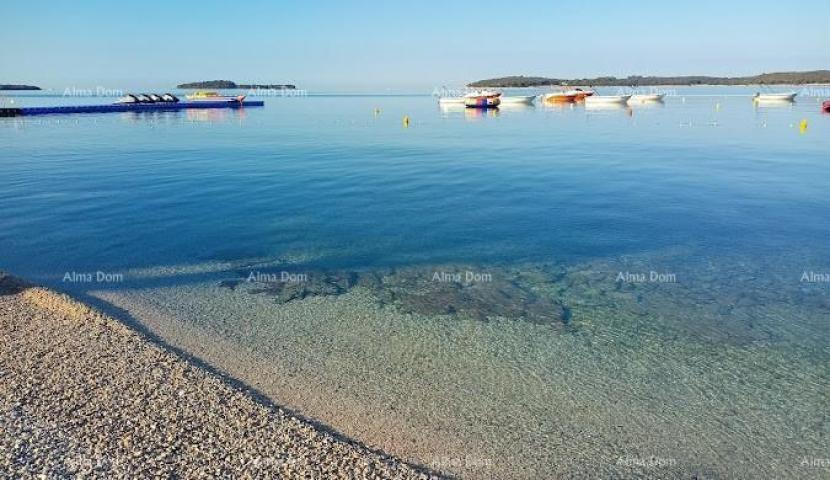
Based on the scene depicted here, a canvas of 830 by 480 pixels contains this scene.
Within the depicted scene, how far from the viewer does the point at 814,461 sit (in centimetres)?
659

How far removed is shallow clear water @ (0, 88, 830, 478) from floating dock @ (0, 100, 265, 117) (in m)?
48.7

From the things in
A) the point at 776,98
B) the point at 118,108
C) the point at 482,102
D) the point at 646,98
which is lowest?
the point at 118,108

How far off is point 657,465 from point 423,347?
418 centimetres

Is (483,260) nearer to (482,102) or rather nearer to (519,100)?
(482,102)

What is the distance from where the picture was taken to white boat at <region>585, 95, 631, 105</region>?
10081cm

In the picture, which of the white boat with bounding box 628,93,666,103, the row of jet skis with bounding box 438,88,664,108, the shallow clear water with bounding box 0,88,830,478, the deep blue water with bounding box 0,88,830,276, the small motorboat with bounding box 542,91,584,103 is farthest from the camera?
Answer: the small motorboat with bounding box 542,91,584,103

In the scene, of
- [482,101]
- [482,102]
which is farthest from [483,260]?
[482,101]

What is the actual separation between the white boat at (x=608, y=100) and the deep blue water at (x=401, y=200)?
59.6 m

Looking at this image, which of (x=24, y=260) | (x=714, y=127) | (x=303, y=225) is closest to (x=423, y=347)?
(x=303, y=225)

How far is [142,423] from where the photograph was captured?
6492 millimetres

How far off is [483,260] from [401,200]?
26.9ft

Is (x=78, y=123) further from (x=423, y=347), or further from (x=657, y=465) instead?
(x=657, y=465)

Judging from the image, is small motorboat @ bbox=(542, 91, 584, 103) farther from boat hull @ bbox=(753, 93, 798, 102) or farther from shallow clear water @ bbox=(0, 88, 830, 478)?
shallow clear water @ bbox=(0, 88, 830, 478)

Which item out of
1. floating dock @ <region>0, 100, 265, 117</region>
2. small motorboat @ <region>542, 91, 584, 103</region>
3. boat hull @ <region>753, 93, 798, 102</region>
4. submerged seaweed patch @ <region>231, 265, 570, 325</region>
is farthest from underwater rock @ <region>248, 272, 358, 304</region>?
boat hull @ <region>753, 93, 798, 102</region>
